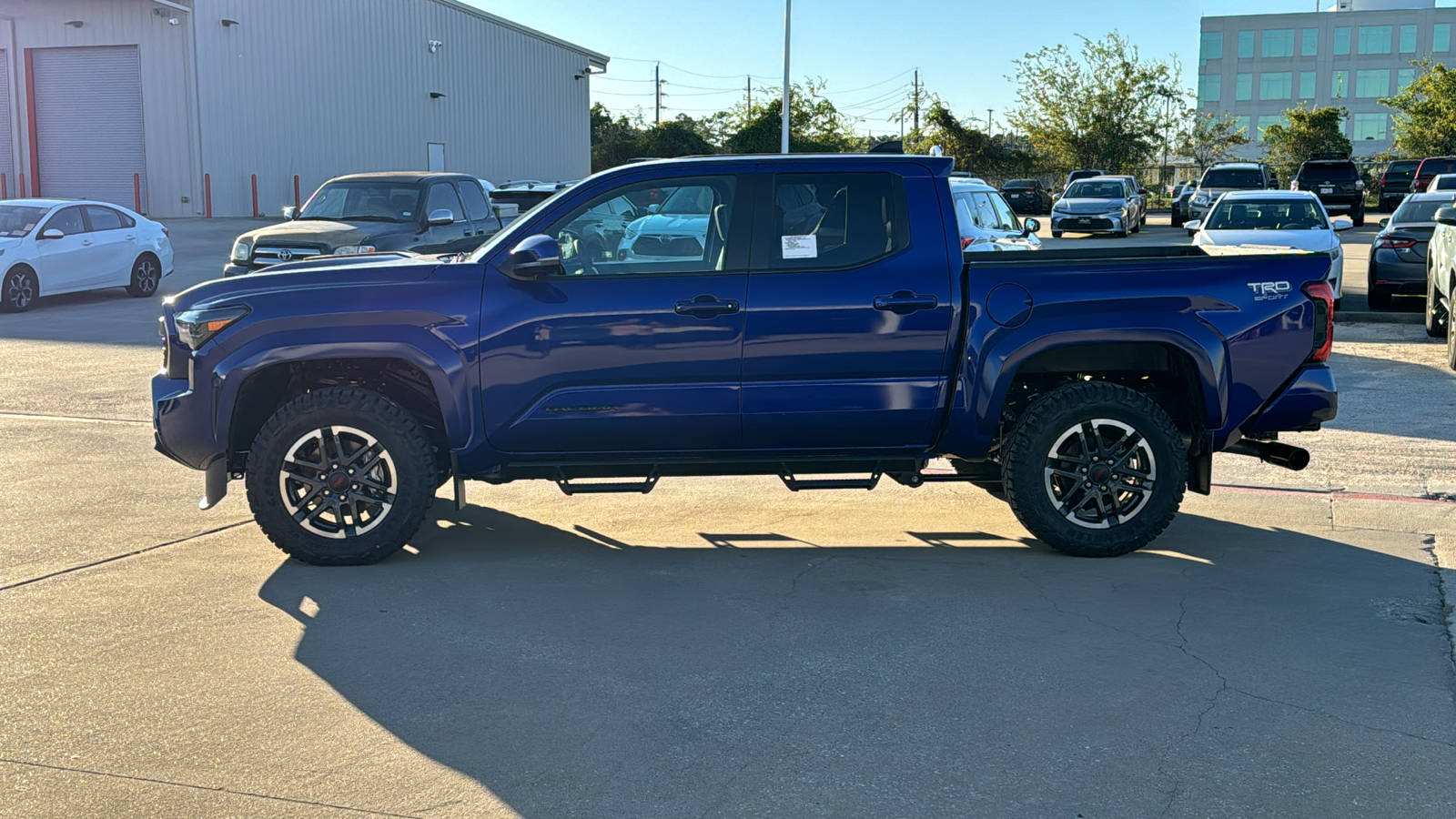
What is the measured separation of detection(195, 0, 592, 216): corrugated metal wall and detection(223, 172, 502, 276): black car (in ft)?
62.7

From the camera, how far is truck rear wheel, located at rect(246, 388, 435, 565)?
21.0ft

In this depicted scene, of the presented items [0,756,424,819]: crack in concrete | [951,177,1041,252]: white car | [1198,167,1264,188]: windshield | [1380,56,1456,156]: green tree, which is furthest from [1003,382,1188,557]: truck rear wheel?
[1380,56,1456,156]: green tree

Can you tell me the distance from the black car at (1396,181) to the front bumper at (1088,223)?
648 inches

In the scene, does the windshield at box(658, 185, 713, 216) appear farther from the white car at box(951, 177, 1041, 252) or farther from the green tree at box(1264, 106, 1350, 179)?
the green tree at box(1264, 106, 1350, 179)

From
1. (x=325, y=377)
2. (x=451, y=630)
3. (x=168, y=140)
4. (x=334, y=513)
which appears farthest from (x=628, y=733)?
(x=168, y=140)

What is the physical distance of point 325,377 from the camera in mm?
6656

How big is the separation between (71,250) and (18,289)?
1144 millimetres

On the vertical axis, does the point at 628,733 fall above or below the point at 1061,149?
below

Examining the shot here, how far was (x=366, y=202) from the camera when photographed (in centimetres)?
1680

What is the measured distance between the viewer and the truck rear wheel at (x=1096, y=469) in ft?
21.3

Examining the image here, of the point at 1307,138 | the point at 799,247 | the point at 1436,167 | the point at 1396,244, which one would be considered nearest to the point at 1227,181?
the point at 1436,167

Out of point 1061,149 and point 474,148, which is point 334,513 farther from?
point 1061,149

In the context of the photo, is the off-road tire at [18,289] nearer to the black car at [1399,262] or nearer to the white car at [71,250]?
the white car at [71,250]

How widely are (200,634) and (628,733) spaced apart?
2053 mm
